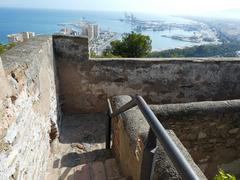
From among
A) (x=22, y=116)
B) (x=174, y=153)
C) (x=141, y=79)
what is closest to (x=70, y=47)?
(x=141, y=79)

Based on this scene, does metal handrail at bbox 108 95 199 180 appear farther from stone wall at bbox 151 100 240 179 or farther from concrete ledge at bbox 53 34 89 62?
concrete ledge at bbox 53 34 89 62

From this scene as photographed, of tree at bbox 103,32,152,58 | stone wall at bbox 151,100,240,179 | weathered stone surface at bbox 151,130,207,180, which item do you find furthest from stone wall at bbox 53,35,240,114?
tree at bbox 103,32,152,58

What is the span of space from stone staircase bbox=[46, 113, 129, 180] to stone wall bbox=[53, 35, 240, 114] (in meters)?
0.47

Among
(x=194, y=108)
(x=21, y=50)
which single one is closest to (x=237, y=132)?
(x=194, y=108)

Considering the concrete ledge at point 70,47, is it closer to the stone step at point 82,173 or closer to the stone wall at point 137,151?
the stone wall at point 137,151

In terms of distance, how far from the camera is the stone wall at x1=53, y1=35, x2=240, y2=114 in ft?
18.0

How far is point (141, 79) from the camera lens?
572 cm

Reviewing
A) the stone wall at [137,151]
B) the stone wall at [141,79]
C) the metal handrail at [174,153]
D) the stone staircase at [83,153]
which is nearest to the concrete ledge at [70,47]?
the stone wall at [141,79]

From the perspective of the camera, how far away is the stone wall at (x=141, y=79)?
548 cm

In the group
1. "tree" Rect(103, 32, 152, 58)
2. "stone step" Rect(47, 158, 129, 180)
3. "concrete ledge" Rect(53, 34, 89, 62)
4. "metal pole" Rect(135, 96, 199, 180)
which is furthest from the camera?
"tree" Rect(103, 32, 152, 58)

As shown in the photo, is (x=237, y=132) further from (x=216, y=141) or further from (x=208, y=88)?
(x=208, y=88)

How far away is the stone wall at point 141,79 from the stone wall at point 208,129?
2.53 meters

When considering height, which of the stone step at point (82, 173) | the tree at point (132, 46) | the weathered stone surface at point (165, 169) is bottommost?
the stone step at point (82, 173)

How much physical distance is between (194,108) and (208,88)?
3108 millimetres
